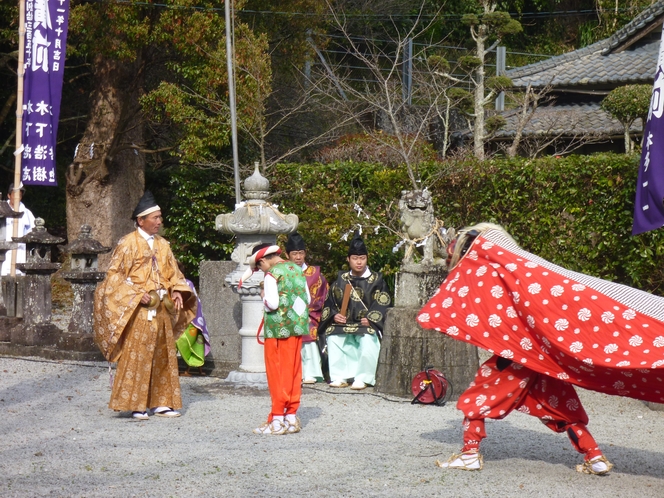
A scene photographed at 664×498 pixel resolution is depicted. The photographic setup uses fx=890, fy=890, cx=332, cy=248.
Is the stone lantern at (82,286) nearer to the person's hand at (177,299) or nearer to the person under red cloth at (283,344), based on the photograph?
the person's hand at (177,299)

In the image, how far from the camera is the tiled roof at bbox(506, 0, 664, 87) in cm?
1736

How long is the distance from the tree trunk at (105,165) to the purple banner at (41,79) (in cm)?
283

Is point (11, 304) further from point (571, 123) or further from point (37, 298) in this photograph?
point (571, 123)

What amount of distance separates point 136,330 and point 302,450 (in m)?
1.82

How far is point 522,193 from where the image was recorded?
10.5 m

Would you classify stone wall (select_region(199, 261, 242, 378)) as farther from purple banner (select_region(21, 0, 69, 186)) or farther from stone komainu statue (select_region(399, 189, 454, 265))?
purple banner (select_region(21, 0, 69, 186))

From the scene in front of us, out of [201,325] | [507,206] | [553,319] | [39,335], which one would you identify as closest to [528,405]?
[553,319]

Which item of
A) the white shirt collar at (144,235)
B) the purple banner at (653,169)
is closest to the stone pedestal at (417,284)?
the purple banner at (653,169)

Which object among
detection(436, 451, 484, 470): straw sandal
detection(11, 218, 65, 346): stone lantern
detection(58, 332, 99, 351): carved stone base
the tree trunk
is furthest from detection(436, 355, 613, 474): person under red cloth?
the tree trunk

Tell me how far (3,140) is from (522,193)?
13.0m

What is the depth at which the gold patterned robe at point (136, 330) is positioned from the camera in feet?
22.6

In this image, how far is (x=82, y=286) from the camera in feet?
33.5

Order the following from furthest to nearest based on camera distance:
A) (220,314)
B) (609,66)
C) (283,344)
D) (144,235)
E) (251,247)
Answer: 1. (609,66)
2. (220,314)
3. (251,247)
4. (144,235)
5. (283,344)

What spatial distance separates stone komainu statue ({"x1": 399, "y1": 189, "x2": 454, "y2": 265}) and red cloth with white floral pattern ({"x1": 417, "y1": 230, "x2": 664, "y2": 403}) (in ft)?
11.0
